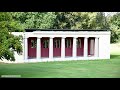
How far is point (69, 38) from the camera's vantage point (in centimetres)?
1073

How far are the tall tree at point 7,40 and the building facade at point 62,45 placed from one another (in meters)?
0.18

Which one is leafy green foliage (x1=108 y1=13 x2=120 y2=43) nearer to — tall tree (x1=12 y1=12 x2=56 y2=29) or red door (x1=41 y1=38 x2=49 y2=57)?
tall tree (x1=12 y1=12 x2=56 y2=29)

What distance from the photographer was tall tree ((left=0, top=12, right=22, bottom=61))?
9000mm

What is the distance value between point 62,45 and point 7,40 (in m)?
2.06

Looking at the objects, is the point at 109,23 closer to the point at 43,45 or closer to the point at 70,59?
the point at 70,59

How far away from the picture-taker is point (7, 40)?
9.13 metres

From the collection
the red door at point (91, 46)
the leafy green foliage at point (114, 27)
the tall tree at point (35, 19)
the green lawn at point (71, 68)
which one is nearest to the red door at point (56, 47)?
the green lawn at point (71, 68)

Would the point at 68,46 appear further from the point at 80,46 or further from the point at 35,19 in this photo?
the point at 35,19

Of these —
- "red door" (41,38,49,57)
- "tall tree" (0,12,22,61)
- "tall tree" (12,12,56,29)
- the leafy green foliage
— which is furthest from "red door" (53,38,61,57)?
the leafy green foliage

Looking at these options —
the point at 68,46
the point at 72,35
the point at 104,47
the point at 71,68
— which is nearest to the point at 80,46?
the point at 68,46

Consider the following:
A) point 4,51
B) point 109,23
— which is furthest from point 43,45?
point 109,23

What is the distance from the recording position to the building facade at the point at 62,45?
944 centimetres

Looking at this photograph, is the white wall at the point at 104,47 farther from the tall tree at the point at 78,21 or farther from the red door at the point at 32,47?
the red door at the point at 32,47
